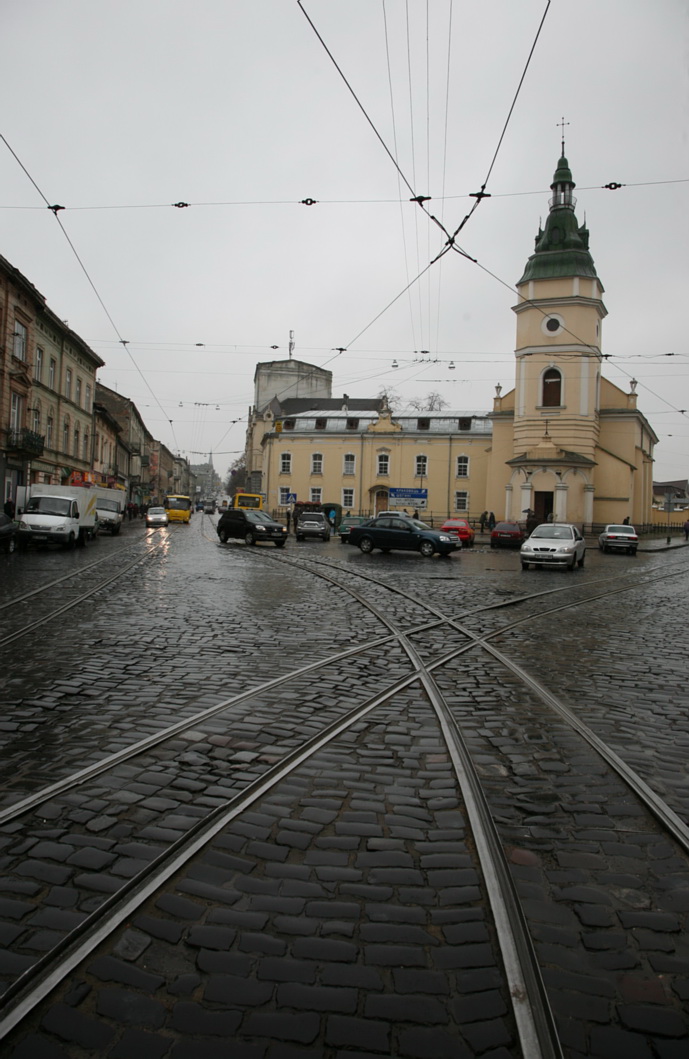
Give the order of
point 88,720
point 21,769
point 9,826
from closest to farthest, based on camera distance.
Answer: point 9,826
point 21,769
point 88,720

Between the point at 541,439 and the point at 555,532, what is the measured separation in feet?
88.9

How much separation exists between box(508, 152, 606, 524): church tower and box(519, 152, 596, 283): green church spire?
0.07 metres

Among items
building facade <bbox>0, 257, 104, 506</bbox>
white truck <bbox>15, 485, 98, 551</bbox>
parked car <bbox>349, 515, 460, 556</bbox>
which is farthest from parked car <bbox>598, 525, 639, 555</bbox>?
building facade <bbox>0, 257, 104, 506</bbox>

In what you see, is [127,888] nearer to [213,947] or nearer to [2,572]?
[213,947]

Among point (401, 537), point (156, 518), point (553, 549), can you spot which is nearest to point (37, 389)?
point (156, 518)

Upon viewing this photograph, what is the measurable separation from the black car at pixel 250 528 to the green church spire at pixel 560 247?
93.8ft

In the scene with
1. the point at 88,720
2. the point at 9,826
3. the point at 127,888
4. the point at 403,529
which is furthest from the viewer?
the point at 403,529

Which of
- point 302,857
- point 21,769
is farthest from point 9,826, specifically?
point 302,857

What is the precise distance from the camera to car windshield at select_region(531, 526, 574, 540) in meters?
24.7

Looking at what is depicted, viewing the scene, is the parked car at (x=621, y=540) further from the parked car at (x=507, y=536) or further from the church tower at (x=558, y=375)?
the church tower at (x=558, y=375)

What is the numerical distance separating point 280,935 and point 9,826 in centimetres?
166

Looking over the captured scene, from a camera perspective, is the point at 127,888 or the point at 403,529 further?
the point at 403,529

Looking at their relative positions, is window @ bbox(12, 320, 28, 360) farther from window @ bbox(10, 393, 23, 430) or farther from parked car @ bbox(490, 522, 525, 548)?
parked car @ bbox(490, 522, 525, 548)

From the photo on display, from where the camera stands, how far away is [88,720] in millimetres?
5555
